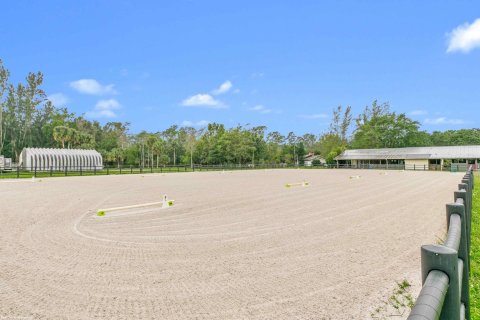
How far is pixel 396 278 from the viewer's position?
14.6ft

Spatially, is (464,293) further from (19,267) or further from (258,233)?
(19,267)

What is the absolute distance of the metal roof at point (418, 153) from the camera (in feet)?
178

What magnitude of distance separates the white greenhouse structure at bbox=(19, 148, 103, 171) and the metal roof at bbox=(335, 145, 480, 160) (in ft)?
165

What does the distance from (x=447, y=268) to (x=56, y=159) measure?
179 feet

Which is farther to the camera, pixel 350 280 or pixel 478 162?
pixel 478 162

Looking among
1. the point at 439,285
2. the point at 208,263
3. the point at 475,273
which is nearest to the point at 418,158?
the point at 475,273

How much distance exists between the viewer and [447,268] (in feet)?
4.03

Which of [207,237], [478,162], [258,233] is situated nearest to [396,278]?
[258,233]

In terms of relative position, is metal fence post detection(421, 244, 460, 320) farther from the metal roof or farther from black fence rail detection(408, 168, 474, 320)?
the metal roof

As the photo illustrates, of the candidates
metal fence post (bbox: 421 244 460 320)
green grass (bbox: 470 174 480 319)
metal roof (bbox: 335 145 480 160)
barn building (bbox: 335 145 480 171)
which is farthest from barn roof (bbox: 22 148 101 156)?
metal fence post (bbox: 421 244 460 320)

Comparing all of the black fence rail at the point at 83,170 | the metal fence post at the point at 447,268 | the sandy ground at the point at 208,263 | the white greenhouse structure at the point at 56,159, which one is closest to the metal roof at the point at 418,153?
the black fence rail at the point at 83,170

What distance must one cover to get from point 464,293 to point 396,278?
248cm

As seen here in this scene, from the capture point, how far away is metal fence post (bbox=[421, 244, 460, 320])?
121 centimetres

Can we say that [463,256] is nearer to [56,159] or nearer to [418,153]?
[56,159]
